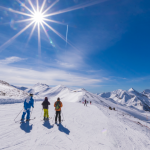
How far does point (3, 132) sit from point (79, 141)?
4.88 meters

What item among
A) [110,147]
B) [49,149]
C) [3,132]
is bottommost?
[110,147]

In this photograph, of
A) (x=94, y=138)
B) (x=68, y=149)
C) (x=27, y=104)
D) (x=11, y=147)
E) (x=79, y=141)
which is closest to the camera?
(x=11, y=147)

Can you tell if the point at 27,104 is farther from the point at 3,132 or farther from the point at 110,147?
the point at 110,147

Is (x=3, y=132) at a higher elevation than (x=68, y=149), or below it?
higher

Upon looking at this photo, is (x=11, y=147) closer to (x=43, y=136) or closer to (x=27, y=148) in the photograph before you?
(x=27, y=148)

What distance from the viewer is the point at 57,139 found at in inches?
217

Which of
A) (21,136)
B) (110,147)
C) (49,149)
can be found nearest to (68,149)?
(49,149)

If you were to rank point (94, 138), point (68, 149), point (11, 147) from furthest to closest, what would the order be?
point (94, 138)
point (68, 149)
point (11, 147)

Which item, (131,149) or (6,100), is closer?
(131,149)

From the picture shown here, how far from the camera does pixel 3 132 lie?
18.6 feet

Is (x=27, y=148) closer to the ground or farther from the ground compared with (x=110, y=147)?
farther from the ground

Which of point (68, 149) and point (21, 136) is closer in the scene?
point (68, 149)

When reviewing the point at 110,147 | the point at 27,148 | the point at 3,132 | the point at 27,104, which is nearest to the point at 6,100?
the point at 27,104

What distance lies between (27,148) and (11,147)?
Result: 75 cm
